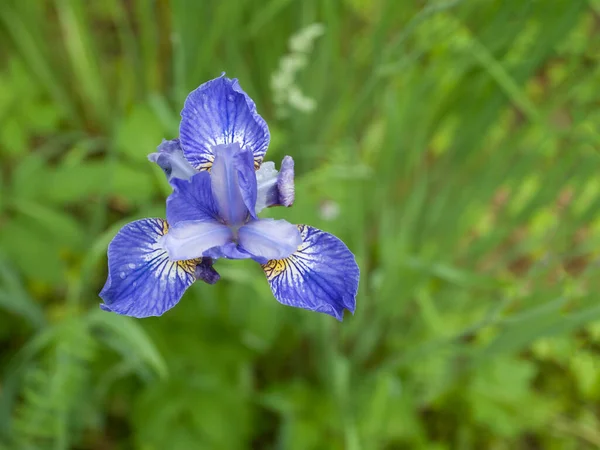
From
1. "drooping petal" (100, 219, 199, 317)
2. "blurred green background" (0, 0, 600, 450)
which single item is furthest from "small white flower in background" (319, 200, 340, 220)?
"drooping petal" (100, 219, 199, 317)

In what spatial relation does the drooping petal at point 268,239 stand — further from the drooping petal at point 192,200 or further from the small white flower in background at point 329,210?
the small white flower in background at point 329,210

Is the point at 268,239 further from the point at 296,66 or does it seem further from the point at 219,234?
the point at 296,66

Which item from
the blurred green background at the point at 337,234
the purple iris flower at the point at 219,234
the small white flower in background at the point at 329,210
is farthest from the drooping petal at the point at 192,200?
the small white flower in background at the point at 329,210

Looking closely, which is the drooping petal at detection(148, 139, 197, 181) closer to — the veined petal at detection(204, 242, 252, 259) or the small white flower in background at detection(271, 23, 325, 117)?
the veined petal at detection(204, 242, 252, 259)

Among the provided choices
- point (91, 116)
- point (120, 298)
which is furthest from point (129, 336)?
point (91, 116)

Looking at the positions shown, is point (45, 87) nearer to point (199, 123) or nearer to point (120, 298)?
point (199, 123)

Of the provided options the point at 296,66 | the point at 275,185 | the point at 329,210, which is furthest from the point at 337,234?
the point at 275,185
